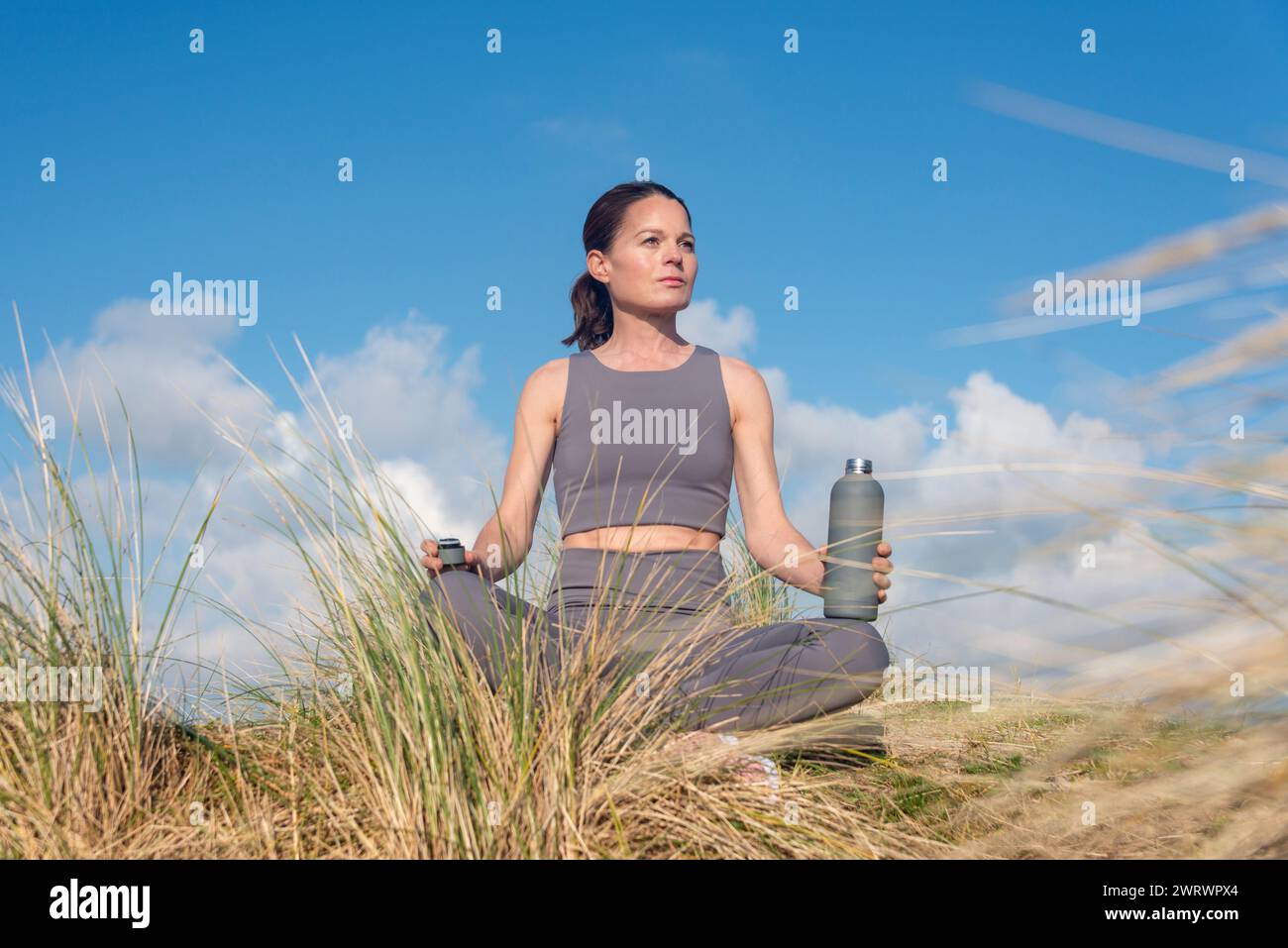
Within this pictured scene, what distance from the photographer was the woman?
3105mm

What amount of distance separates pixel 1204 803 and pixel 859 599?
1.49 metres

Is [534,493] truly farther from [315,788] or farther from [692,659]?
[315,788]

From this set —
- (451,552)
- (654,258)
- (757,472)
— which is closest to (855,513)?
(757,472)

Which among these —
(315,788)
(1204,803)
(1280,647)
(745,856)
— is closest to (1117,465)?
(1280,647)

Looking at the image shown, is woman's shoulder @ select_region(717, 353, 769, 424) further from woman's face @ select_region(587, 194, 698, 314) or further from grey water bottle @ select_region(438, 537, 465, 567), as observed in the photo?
grey water bottle @ select_region(438, 537, 465, 567)

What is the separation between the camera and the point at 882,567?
8.87ft

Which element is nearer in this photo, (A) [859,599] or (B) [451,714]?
(B) [451,714]

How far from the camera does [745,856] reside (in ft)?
7.45

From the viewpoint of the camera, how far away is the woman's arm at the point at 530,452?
3705 mm

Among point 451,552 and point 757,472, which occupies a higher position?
point 757,472

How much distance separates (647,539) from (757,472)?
25.2 inches

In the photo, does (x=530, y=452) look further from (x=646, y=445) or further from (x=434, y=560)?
(x=434, y=560)
